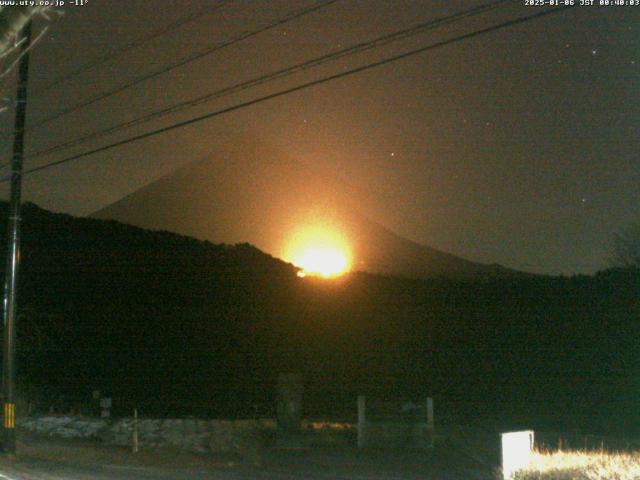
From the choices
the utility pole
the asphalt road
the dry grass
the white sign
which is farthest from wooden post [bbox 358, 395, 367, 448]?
the utility pole

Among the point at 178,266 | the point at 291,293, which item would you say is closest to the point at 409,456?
the point at 291,293

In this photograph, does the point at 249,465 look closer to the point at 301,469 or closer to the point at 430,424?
the point at 301,469

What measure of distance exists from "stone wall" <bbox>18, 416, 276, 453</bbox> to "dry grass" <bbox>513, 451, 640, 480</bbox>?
29.8 ft

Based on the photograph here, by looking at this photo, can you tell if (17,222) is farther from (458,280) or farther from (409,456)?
(458,280)

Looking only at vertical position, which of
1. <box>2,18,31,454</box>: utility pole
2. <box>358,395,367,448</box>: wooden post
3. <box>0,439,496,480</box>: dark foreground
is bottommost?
<box>0,439,496,480</box>: dark foreground

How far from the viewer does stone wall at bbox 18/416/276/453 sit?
22000mm

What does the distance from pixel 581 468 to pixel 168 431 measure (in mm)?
14517

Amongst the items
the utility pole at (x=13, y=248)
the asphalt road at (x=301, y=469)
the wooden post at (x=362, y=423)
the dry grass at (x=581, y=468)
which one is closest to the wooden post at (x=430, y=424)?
the asphalt road at (x=301, y=469)

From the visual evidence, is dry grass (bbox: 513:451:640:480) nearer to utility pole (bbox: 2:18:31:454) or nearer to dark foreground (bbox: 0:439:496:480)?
dark foreground (bbox: 0:439:496:480)

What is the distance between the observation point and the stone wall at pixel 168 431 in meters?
22.0

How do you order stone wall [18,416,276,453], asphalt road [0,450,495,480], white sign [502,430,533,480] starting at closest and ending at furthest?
white sign [502,430,533,480]
asphalt road [0,450,495,480]
stone wall [18,416,276,453]

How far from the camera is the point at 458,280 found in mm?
38719

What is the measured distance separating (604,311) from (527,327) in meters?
3.14

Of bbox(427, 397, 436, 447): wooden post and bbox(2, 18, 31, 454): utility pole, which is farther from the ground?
bbox(2, 18, 31, 454): utility pole
